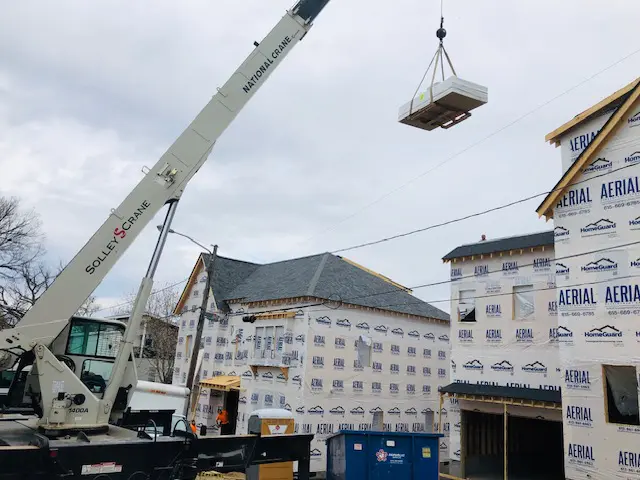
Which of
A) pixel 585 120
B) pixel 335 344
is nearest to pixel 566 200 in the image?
pixel 585 120

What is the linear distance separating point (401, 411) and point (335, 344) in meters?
5.16

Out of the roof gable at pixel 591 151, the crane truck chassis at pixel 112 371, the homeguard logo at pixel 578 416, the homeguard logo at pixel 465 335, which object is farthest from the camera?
the homeguard logo at pixel 465 335

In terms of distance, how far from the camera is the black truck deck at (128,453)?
6.85m

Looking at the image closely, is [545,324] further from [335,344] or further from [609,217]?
[335,344]

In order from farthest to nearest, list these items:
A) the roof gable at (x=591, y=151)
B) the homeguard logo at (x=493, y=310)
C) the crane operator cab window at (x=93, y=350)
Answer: the homeguard logo at (x=493, y=310) → the roof gable at (x=591, y=151) → the crane operator cab window at (x=93, y=350)

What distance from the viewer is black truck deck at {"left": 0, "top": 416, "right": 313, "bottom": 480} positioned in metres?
6.85

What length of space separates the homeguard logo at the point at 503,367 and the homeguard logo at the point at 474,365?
0.48 meters

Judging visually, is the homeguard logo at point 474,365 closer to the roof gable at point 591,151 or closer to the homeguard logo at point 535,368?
the homeguard logo at point 535,368

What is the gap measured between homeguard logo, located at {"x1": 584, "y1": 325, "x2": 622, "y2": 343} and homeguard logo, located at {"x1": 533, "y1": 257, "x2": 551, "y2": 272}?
3480 mm

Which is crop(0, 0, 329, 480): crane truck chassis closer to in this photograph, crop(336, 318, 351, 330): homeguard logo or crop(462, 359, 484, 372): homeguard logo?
crop(462, 359, 484, 372): homeguard logo

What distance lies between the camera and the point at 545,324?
16.9 meters

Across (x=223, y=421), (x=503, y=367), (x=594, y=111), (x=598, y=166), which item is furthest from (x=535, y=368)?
(x=223, y=421)

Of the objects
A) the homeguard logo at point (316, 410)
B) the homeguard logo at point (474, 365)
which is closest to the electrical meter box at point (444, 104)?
the homeguard logo at point (474, 365)

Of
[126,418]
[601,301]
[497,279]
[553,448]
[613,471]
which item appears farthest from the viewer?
[553,448]
